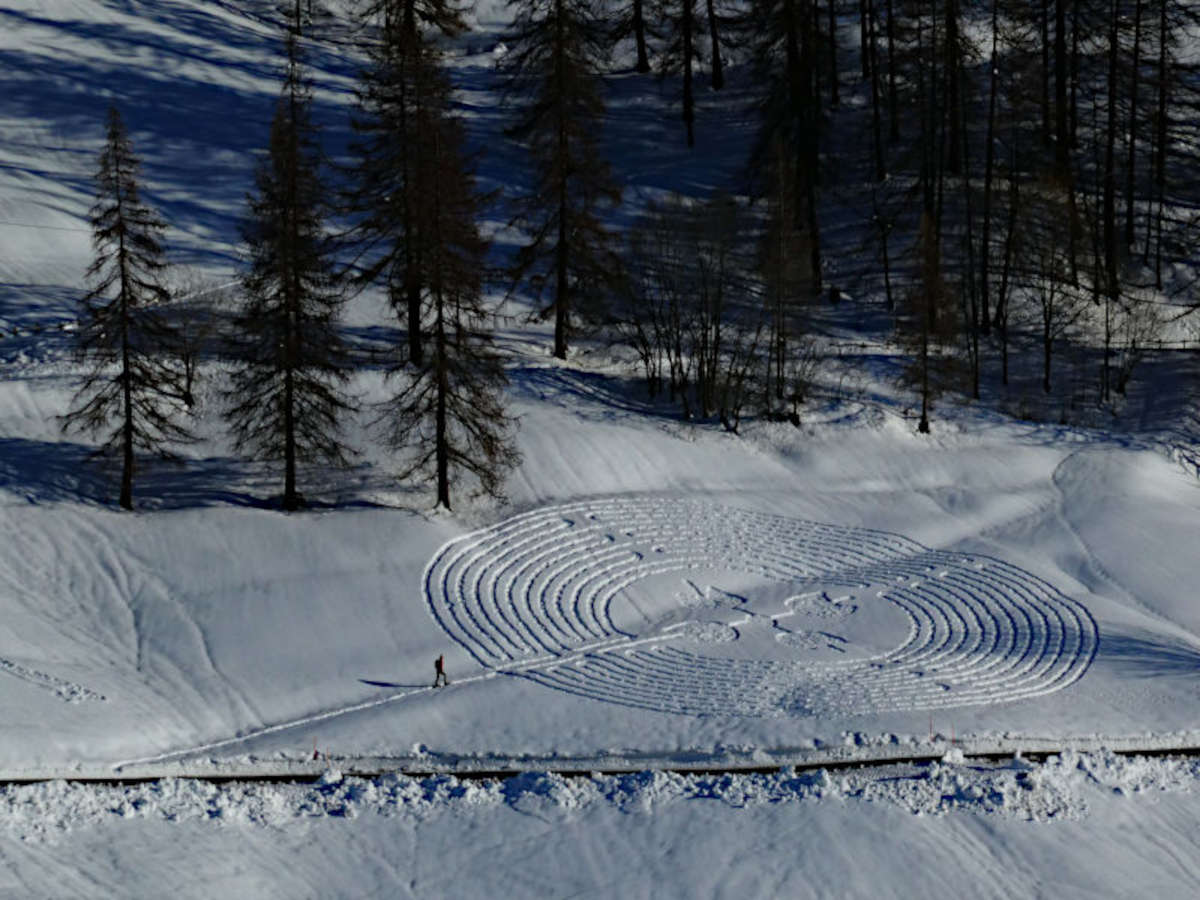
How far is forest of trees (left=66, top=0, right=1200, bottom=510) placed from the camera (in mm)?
37188

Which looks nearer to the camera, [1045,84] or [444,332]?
[444,332]

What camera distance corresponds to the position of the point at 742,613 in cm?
3553

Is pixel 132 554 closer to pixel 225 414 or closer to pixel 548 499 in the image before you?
pixel 225 414

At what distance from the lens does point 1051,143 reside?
55219 mm

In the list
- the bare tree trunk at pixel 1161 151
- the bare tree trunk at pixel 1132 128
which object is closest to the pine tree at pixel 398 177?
the bare tree trunk at pixel 1132 128

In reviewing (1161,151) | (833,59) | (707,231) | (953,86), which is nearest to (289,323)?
(707,231)

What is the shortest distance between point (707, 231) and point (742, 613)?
14606 millimetres

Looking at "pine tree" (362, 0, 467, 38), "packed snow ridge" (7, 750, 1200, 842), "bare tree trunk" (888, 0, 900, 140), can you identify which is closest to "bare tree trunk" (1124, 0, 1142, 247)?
"bare tree trunk" (888, 0, 900, 140)

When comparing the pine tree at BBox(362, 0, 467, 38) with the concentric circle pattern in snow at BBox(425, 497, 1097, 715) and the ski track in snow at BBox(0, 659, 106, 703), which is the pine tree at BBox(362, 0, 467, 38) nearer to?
the concentric circle pattern in snow at BBox(425, 497, 1097, 715)

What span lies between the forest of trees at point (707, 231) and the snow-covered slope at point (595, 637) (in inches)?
57.8

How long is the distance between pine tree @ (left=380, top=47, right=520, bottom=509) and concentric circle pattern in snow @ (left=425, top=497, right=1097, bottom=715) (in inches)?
83.0

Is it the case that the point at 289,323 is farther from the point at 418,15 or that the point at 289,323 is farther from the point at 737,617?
the point at 418,15

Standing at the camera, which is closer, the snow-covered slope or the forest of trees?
the snow-covered slope

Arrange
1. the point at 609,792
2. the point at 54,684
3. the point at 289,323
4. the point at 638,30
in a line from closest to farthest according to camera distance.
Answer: the point at 609,792
the point at 54,684
the point at 289,323
the point at 638,30
